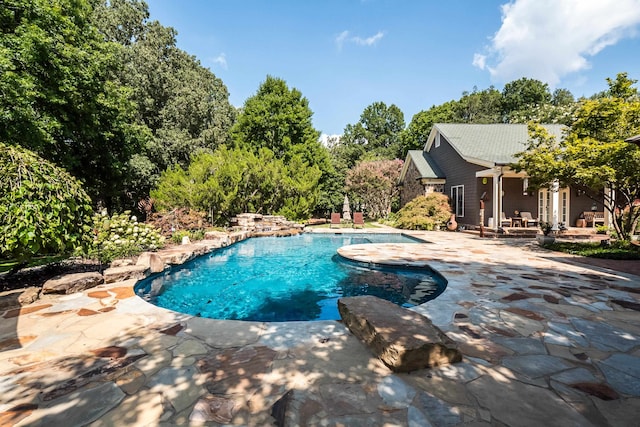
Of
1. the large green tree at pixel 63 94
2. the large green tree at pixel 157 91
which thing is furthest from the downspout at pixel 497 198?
the large green tree at pixel 157 91

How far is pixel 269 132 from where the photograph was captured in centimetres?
2367

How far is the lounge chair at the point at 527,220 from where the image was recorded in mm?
14062

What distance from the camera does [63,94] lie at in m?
A: 9.90

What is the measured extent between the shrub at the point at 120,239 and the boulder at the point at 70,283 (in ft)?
5.57

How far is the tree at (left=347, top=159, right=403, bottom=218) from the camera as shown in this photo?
77.3 feet

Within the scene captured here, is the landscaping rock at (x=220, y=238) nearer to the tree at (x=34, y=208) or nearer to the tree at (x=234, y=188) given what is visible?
the tree at (x=234, y=188)

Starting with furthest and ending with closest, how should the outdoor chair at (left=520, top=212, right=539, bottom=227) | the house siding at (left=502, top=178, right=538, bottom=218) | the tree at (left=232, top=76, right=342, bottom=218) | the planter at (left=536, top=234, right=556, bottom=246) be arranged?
the tree at (left=232, top=76, right=342, bottom=218) < the house siding at (left=502, top=178, right=538, bottom=218) < the outdoor chair at (left=520, top=212, right=539, bottom=227) < the planter at (left=536, top=234, right=556, bottom=246)

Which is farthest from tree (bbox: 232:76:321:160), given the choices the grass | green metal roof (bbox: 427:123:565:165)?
the grass

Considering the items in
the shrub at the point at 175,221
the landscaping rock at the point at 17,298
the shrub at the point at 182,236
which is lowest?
the landscaping rock at the point at 17,298

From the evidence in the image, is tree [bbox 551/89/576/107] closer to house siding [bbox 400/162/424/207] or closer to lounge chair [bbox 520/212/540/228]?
house siding [bbox 400/162/424/207]

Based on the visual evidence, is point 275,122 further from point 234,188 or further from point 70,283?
point 70,283

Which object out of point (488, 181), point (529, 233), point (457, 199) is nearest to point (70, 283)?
point (529, 233)

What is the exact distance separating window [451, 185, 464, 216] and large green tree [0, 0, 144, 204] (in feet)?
55.4

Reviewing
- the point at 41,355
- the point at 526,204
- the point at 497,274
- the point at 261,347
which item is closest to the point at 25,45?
the point at 41,355
